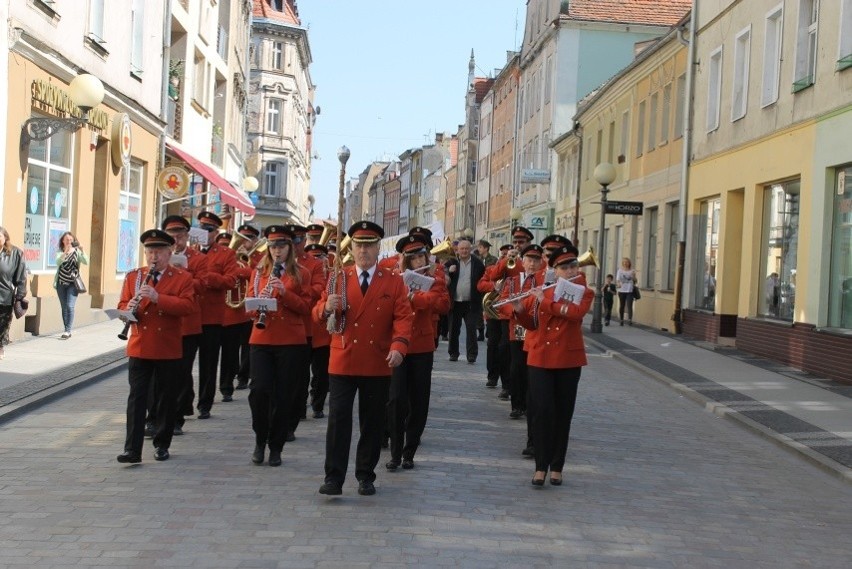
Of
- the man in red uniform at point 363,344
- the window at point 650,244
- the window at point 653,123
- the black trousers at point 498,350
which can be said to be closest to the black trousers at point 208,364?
the black trousers at point 498,350

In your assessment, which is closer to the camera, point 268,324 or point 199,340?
point 268,324

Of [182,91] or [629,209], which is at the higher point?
[182,91]

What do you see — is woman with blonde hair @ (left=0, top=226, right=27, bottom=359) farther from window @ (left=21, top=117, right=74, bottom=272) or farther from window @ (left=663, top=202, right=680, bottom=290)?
window @ (left=663, top=202, right=680, bottom=290)

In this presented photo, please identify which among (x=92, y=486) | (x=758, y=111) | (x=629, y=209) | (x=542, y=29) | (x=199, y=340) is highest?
(x=542, y=29)

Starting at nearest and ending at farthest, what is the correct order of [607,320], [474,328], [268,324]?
1. [268,324]
2. [474,328]
3. [607,320]

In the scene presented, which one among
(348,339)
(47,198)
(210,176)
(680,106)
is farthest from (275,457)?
(210,176)

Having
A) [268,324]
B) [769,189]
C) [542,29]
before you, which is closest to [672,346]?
[769,189]

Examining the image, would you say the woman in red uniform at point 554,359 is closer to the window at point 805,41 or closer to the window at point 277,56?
the window at point 805,41

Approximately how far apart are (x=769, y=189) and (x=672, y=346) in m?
3.60

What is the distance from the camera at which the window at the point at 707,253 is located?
80.0 feet

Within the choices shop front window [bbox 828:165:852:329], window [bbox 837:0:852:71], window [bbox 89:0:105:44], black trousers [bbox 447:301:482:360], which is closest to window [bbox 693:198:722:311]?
shop front window [bbox 828:165:852:329]

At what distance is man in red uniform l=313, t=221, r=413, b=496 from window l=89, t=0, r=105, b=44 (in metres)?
14.3

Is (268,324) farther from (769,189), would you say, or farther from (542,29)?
(542,29)

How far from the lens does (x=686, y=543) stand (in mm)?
6727
